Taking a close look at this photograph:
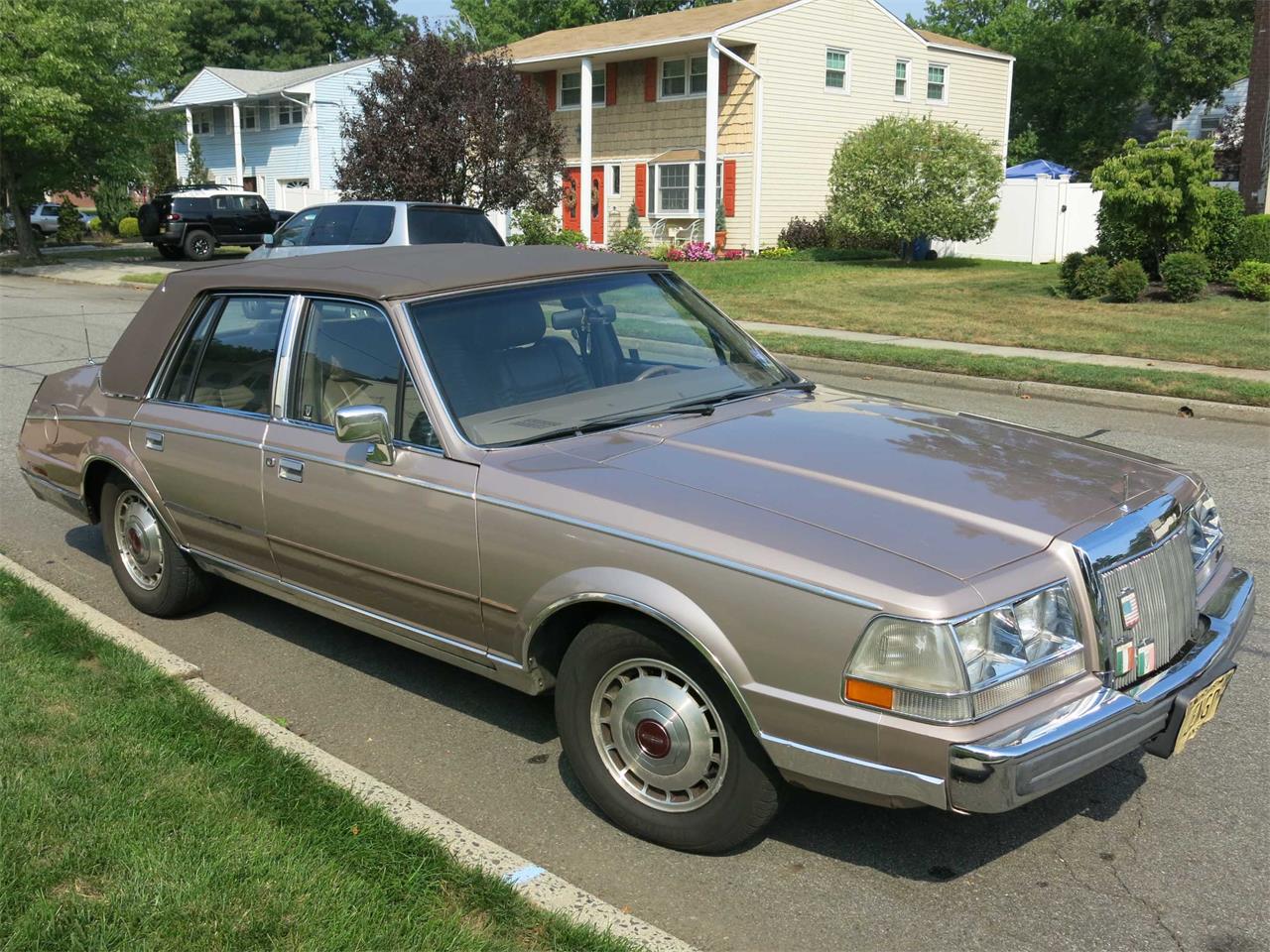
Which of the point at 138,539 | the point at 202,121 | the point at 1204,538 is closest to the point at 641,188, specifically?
the point at 202,121

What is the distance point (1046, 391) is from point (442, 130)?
1421cm

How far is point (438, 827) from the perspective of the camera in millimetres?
3617

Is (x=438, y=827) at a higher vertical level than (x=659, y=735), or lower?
lower

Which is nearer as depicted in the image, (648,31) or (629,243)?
(629,243)

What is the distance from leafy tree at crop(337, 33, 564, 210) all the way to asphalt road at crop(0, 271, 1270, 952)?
1793cm

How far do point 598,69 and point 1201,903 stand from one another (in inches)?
1341

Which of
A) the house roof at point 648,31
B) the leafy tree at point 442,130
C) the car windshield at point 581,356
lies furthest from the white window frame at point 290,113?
the car windshield at point 581,356

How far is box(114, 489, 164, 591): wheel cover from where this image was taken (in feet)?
18.3

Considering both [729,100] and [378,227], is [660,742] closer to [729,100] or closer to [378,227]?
[378,227]

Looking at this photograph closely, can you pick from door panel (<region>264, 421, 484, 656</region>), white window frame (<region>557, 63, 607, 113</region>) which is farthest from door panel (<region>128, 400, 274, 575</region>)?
white window frame (<region>557, 63, 607, 113</region>)

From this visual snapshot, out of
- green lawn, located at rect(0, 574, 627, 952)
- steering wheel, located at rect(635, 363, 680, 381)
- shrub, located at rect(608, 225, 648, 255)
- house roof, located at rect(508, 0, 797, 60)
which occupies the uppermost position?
house roof, located at rect(508, 0, 797, 60)

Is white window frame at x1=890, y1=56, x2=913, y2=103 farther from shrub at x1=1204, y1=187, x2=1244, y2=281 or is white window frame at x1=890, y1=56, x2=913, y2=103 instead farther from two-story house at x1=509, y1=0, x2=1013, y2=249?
shrub at x1=1204, y1=187, x2=1244, y2=281

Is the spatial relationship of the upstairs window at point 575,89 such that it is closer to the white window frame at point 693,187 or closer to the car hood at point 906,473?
the white window frame at point 693,187

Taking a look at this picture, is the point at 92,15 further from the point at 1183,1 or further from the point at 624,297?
the point at 1183,1
